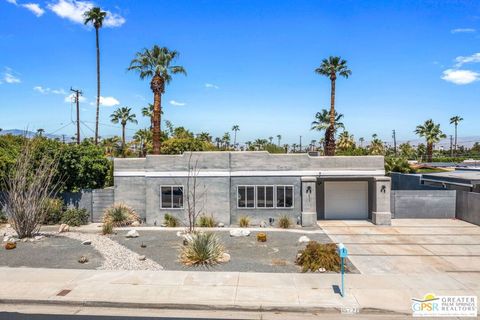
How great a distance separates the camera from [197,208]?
23453 mm

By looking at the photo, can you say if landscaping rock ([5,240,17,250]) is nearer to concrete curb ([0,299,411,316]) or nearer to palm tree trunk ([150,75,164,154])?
concrete curb ([0,299,411,316])

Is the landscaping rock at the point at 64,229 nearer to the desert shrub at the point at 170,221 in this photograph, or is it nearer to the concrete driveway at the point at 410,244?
the desert shrub at the point at 170,221

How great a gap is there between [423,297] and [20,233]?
56.7 ft

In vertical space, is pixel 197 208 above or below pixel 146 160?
below

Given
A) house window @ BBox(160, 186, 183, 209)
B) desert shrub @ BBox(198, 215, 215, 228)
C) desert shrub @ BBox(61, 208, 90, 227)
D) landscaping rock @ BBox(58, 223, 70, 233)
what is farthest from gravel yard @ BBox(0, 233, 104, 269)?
desert shrub @ BBox(198, 215, 215, 228)

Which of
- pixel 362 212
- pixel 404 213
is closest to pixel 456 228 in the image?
pixel 404 213

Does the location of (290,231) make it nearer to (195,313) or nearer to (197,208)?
(197,208)

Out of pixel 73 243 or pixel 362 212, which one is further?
pixel 362 212

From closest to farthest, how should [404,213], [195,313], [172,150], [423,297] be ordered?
[195,313] → [423,297] → [404,213] → [172,150]

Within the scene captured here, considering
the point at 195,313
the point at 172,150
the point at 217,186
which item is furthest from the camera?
the point at 172,150

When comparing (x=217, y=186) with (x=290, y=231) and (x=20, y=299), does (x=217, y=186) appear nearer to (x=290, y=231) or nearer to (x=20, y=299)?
(x=290, y=231)

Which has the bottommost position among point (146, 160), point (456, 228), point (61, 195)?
point (456, 228)

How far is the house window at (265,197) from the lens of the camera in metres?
23.5

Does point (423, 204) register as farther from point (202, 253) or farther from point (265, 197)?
point (202, 253)
